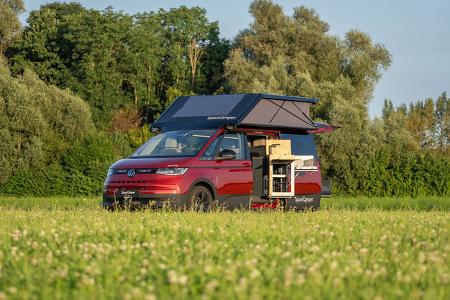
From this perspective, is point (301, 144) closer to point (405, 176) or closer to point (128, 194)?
point (128, 194)

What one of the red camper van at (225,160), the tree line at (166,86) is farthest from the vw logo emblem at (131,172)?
the tree line at (166,86)

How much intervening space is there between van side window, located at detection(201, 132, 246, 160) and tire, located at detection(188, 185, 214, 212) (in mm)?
636

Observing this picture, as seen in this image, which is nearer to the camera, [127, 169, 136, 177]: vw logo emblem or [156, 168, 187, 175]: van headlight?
[156, 168, 187, 175]: van headlight

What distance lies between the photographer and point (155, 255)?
856 centimetres

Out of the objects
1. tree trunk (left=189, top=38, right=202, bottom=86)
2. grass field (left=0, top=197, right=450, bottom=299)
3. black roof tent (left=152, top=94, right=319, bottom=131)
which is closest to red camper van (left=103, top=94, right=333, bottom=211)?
black roof tent (left=152, top=94, right=319, bottom=131)

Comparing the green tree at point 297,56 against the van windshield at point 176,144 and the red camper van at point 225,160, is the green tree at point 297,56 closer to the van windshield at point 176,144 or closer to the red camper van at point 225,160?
the red camper van at point 225,160

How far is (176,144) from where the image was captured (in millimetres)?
19078

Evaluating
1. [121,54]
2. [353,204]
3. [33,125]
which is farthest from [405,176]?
[121,54]

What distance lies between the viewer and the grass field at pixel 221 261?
6887 millimetres

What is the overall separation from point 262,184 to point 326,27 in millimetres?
49529

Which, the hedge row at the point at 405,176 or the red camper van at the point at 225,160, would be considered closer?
the red camper van at the point at 225,160

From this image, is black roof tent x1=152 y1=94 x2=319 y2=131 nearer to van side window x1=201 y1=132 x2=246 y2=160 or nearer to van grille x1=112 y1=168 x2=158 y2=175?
van side window x1=201 y1=132 x2=246 y2=160

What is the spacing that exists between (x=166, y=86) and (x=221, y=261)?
65.1 meters

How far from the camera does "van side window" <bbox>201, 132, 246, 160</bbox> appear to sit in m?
18.6
